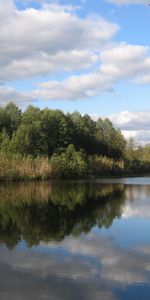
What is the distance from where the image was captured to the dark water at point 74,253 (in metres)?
8.62

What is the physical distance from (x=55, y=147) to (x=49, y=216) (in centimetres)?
4072

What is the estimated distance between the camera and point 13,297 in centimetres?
805

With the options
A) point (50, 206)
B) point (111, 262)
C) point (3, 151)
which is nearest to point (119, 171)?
point (3, 151)

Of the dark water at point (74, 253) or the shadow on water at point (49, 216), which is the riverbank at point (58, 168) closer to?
the shadow on water at point (49, 216)

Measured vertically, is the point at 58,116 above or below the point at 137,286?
above

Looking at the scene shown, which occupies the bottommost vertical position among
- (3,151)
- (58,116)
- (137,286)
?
(137,286)

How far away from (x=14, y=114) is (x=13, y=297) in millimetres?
59090

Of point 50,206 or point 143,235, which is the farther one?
point 50,206

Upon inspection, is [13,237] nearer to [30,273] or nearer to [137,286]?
[30,273]

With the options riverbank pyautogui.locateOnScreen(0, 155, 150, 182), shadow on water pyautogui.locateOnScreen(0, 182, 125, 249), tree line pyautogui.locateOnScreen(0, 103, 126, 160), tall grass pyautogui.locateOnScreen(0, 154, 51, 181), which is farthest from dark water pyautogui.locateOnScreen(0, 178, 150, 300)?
tree line pyautogui.locateOnScreen(0, 103, 126, 160)

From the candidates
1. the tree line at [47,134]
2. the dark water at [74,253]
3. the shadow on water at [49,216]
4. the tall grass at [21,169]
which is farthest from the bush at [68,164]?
the dark water at [74,253]

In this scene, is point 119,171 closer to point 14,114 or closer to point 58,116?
point 58,116

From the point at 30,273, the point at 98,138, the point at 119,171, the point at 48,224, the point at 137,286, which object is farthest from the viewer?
the point at 98,138

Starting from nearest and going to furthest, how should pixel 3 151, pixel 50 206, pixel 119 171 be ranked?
pixel 50 206 → pixel 3 151 → pixel 119 171
